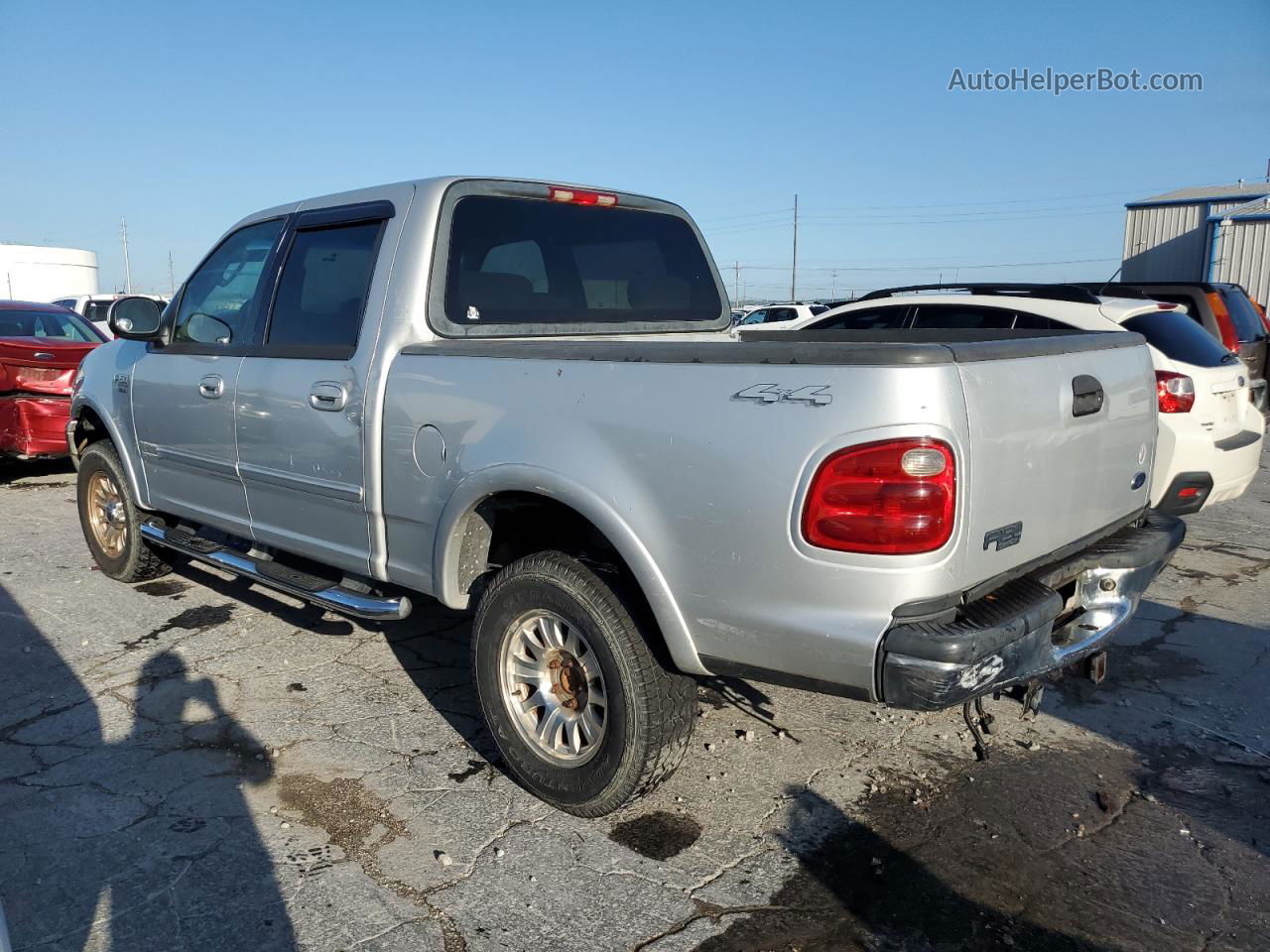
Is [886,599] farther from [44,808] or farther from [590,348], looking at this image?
[44,808]

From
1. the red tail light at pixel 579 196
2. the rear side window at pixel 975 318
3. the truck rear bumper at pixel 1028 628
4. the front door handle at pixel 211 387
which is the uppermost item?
the red tail light at pixel 579 196

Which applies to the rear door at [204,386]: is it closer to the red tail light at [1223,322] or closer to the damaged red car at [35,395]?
the damaged red car at [35,395]

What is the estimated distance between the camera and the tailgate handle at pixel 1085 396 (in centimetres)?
292

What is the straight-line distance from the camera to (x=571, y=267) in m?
4.19

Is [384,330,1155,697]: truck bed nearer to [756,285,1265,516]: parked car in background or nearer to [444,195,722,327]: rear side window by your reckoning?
[444,195,722,327]: rear side window

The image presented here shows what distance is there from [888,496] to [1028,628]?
65 cm

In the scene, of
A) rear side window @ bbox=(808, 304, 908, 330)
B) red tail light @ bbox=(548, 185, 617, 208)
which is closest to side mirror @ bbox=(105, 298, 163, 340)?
red tail light @ bbox=(548, 185, 617, 208)

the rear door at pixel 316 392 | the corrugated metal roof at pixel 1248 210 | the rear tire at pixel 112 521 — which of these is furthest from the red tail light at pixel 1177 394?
the corrugated metal roof at pixel 1248 210

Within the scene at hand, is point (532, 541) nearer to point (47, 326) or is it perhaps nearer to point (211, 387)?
point (211, 387)

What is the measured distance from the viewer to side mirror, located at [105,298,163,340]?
493 cm

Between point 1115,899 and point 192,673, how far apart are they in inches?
151

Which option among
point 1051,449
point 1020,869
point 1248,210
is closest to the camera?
point 1051,449

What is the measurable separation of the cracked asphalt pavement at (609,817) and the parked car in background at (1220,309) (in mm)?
4163

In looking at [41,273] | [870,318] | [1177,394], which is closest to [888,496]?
[1177,394]
